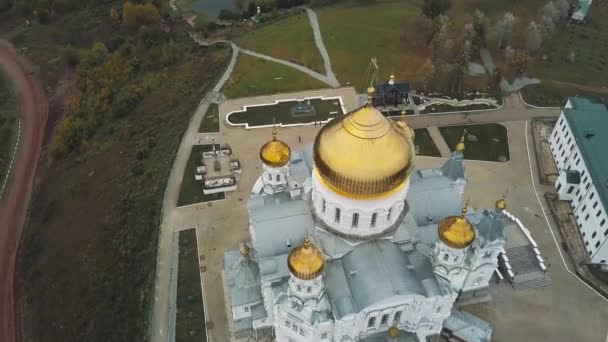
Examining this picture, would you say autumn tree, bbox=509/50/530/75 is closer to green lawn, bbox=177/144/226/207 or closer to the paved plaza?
the paved plaza

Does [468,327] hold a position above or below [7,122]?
above

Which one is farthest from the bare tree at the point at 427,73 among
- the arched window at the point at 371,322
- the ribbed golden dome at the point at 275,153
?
the arched window at the point at 371,322

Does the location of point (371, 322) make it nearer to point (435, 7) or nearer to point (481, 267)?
point (481, 267)

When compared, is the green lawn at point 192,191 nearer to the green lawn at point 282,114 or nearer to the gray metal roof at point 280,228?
the green lawn at point 282,114

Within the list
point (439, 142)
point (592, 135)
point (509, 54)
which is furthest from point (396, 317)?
point (509, 54)

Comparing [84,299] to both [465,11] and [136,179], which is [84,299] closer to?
[136,179]

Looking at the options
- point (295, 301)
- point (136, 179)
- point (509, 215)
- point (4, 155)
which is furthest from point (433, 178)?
point (4, 155)
